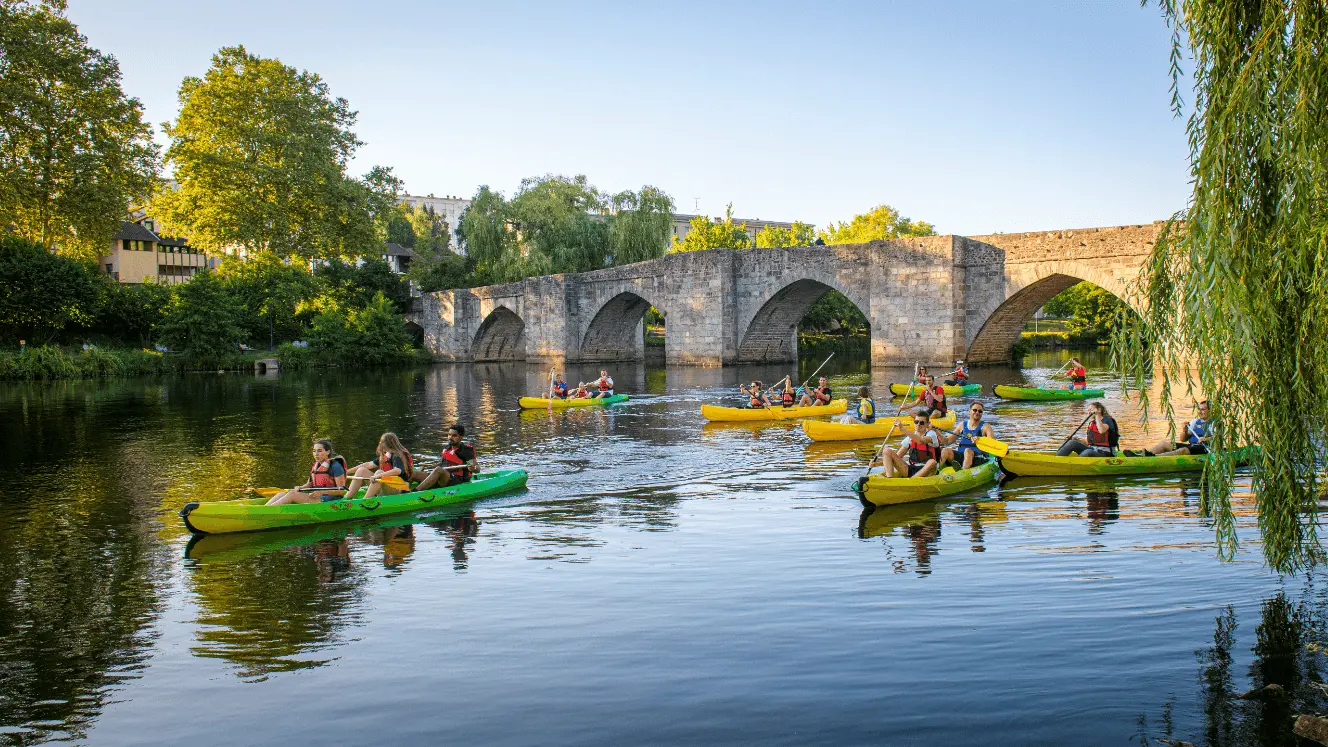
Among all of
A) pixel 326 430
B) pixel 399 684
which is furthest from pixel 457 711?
pixel 326 430

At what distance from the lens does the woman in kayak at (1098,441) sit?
38.9ft

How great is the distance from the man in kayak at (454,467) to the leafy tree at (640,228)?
34.8 metres

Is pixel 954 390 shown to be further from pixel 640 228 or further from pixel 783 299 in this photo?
pixel 640 228

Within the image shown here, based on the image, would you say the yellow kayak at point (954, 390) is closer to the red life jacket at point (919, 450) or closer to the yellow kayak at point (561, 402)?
the yellow kayak at point (561, 402)

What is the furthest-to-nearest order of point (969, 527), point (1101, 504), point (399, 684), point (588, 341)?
1. point (588, 341)
2. point (1101, 504)
3. point (969, 527)
4. point (399, 684)

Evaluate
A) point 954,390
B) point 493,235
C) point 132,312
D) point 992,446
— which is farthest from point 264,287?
point 992,446

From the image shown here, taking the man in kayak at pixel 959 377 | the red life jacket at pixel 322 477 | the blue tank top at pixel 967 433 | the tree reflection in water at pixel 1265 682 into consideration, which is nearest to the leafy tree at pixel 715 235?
the man in kayak at pixel 959 377

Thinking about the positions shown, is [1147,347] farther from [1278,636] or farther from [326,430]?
[326,430]

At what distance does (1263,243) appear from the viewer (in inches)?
198

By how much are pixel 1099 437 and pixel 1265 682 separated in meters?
7.05

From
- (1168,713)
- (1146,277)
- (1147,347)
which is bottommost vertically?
(1168,713)

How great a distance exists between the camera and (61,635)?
21.2 ft

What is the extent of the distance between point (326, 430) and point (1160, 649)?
15903 mm

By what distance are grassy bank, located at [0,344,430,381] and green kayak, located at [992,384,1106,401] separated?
30.5m
